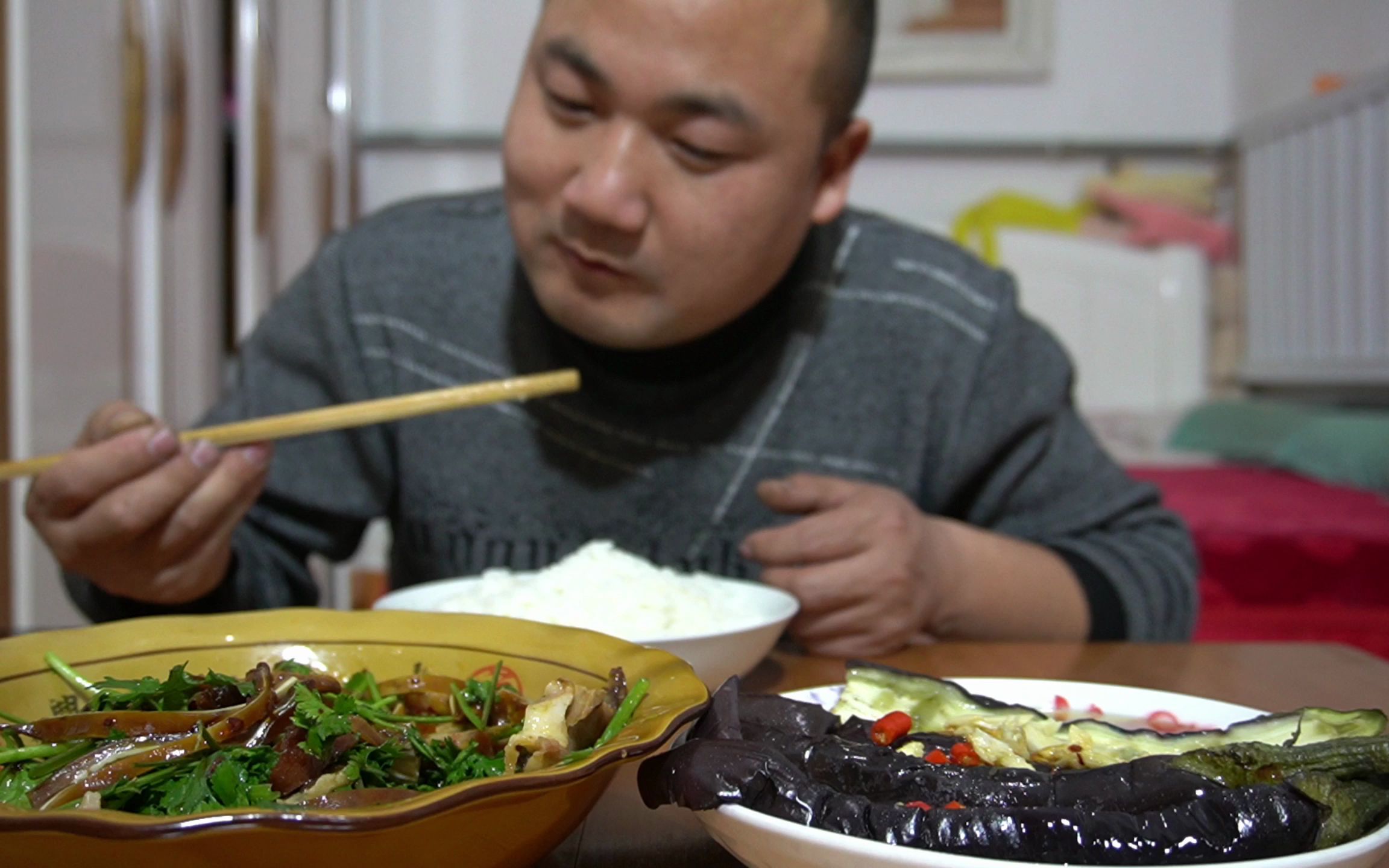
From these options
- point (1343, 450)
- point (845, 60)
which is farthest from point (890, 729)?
point (1343, 450)

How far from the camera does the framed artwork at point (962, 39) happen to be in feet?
13.8

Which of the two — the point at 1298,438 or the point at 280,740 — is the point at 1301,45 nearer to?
the point at 1298,438

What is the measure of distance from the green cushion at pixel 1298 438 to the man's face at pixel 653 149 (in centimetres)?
244

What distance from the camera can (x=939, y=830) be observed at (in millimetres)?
459

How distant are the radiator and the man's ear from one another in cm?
273

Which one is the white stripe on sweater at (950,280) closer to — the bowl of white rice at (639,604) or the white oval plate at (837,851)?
the bowl of white rice at (639,604)

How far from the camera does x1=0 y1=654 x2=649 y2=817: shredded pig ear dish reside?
1.69ft

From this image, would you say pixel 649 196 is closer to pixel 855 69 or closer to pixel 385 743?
pixel 855 69

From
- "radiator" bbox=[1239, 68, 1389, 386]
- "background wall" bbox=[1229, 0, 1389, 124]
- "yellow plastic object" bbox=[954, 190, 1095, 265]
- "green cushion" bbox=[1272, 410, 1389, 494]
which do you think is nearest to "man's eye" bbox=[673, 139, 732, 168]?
"green cushion" bbox=[1272, 410, 1389, 494]

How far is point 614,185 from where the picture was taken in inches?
47.7

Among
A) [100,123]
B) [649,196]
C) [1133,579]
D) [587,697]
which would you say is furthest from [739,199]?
[100,123]

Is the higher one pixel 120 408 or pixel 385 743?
pixel 120 408

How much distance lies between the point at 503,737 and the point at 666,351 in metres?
1.00

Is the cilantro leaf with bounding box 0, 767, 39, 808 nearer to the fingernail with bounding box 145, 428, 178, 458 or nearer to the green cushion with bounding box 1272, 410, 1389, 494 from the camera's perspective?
the fingernail with bounding box 145, 428, 178, 458
